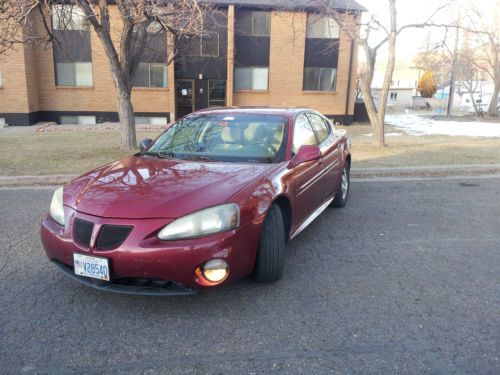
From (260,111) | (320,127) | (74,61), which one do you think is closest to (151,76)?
(74,61)

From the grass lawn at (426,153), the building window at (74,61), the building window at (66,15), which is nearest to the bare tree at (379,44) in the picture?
the grass lawn at (426,153)

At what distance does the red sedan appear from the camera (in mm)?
2904

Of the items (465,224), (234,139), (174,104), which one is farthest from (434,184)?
(174,104)

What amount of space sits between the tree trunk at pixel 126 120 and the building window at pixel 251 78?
11485 millimetres

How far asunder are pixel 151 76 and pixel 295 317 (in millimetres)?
19622

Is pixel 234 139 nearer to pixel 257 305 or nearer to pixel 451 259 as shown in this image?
pixel 257 305

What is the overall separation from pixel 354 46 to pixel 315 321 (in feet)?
68.0

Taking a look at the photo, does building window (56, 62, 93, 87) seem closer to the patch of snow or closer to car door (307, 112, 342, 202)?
the patch of snow

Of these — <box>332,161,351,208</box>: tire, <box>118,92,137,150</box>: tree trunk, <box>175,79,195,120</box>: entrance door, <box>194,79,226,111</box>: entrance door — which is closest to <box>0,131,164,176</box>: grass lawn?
<box>118,92,137,150</box>: tree trunk

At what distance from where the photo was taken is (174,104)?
2108 cm

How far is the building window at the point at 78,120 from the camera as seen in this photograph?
2067cm

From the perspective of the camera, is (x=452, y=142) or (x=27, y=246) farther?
(x=452, y=142)

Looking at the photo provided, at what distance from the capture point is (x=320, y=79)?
2192 cm

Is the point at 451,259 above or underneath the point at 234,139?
underneath
